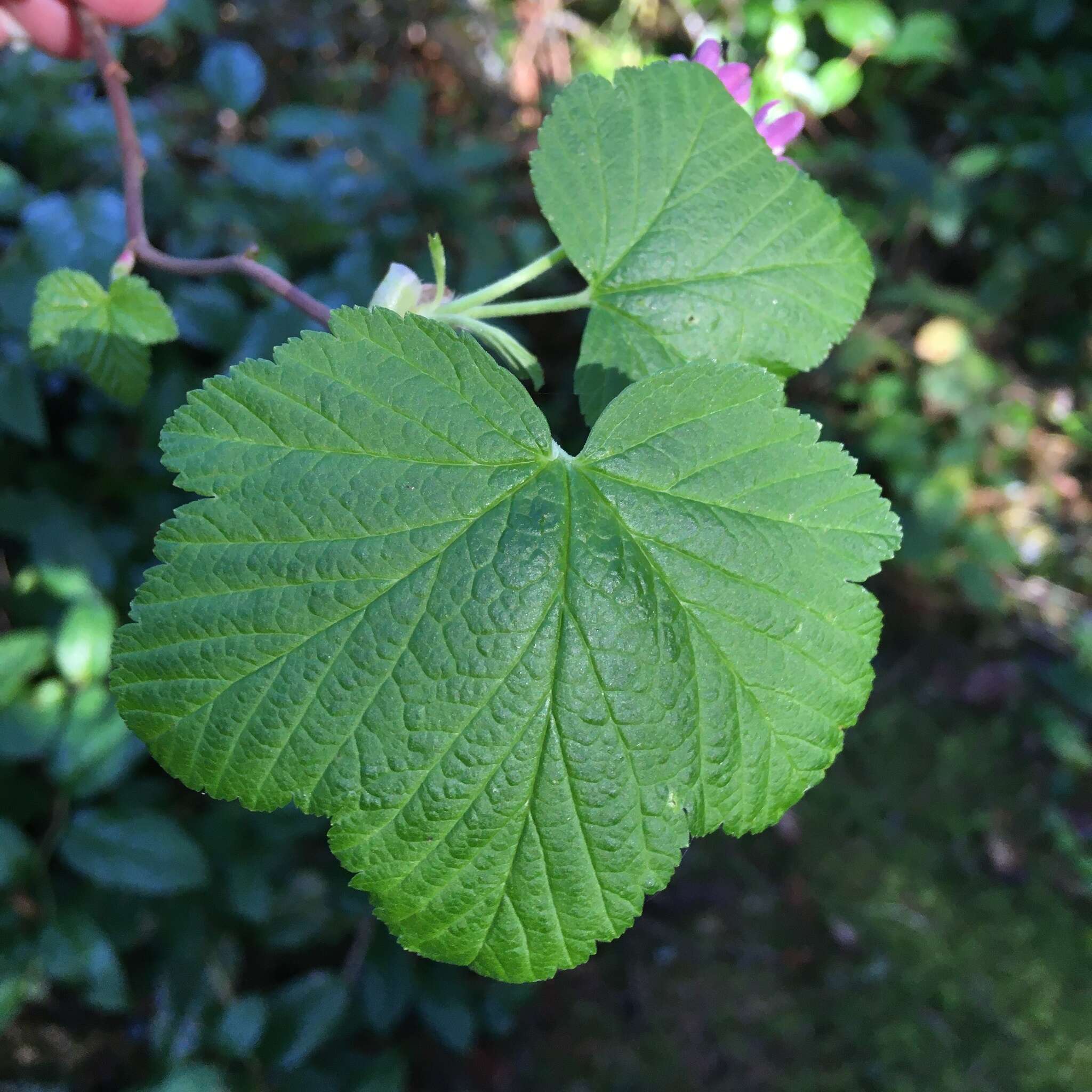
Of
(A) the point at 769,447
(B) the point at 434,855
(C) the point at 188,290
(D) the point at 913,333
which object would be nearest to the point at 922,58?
(D) the point at 913,333

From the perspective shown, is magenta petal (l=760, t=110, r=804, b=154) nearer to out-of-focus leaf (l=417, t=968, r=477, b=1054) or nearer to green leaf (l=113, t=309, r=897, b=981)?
green leaf (l=113, t=309, r=897, b=981)

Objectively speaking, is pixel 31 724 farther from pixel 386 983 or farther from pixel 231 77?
pixel 231 77

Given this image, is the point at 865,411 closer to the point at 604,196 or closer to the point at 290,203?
the point at 290,203

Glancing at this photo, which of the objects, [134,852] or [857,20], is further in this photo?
[857,20]

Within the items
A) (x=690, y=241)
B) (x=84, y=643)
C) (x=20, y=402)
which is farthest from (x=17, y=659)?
(x=690, y=241)

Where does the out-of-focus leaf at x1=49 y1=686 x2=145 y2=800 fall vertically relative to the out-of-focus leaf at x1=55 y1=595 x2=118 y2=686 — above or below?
below

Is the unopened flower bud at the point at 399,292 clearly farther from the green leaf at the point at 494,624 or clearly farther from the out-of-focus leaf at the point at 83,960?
the out-of-focus leaf at the point at 83,960

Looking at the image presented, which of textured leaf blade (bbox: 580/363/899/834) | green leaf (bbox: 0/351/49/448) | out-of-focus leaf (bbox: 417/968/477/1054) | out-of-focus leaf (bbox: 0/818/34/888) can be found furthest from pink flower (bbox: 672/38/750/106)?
out-of-focus leaf (bbox: 417/968/477/1054)
